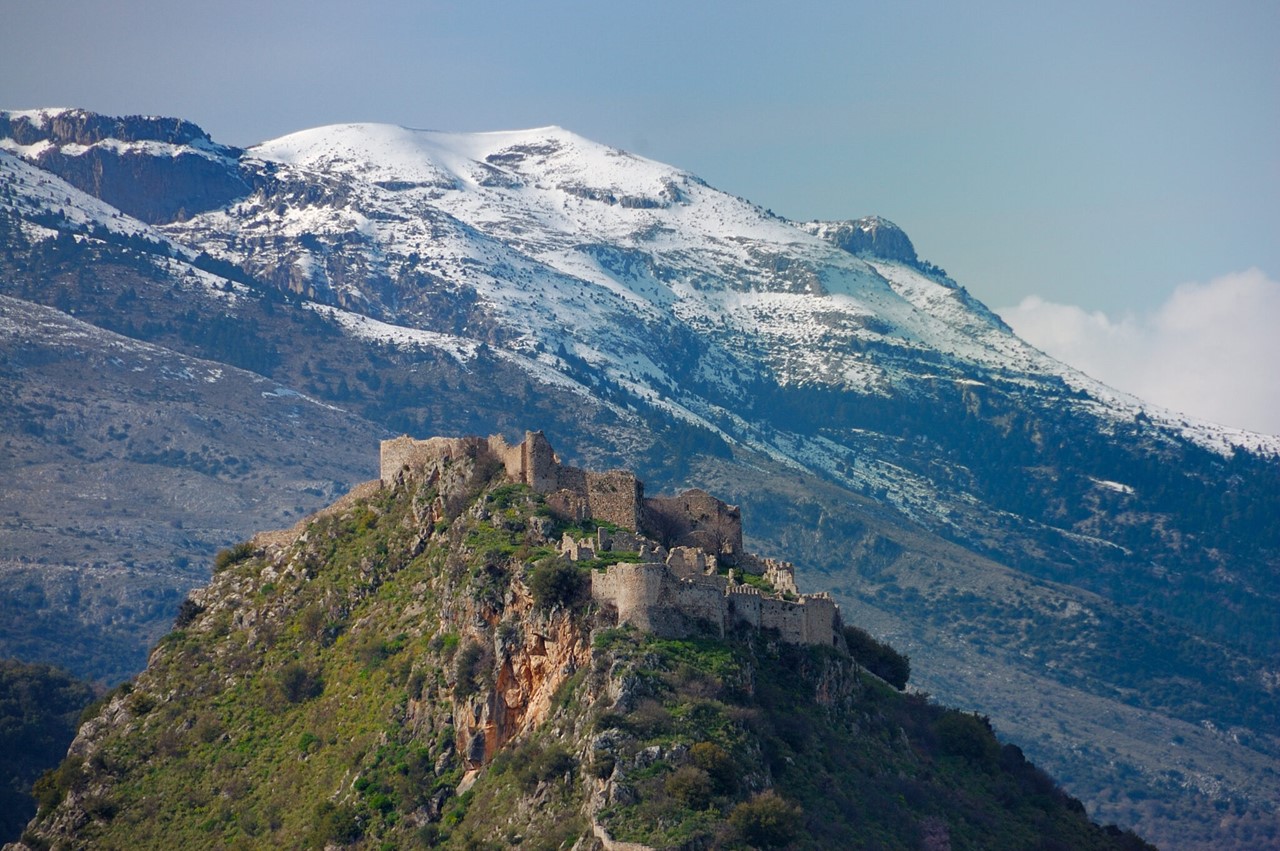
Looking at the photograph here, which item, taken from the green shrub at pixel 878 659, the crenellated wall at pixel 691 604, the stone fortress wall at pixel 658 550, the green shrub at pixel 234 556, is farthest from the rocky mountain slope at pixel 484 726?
the green shrub at pixel 878 659

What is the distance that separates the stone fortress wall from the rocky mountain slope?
831mm

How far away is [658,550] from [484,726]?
11.1 meters

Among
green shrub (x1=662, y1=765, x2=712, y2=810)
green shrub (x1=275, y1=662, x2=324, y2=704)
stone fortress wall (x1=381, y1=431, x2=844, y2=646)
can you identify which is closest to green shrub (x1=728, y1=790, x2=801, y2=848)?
green shrub (x1=662, y1=765, x2=712, y2=810)

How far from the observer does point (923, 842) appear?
9625 cm

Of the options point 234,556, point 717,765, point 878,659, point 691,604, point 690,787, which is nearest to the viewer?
point 690,787

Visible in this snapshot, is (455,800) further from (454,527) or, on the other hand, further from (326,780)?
(454,527)

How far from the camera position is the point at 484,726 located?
305 feet

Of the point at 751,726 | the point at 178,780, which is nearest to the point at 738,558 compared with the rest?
the point at 751,726

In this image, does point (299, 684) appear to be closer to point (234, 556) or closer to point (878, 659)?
point (234, 556)

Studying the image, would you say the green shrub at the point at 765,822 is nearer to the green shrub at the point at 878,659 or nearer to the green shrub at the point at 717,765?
the green shrub at the point at 717,765

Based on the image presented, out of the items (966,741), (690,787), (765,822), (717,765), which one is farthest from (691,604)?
Answer: (966,741)

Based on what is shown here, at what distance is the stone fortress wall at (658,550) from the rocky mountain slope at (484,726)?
2.73ft

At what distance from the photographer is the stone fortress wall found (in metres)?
92.1

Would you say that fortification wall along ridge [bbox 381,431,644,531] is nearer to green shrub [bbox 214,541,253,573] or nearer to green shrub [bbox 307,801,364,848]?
green shrub [bbox 307,801,364,848]
